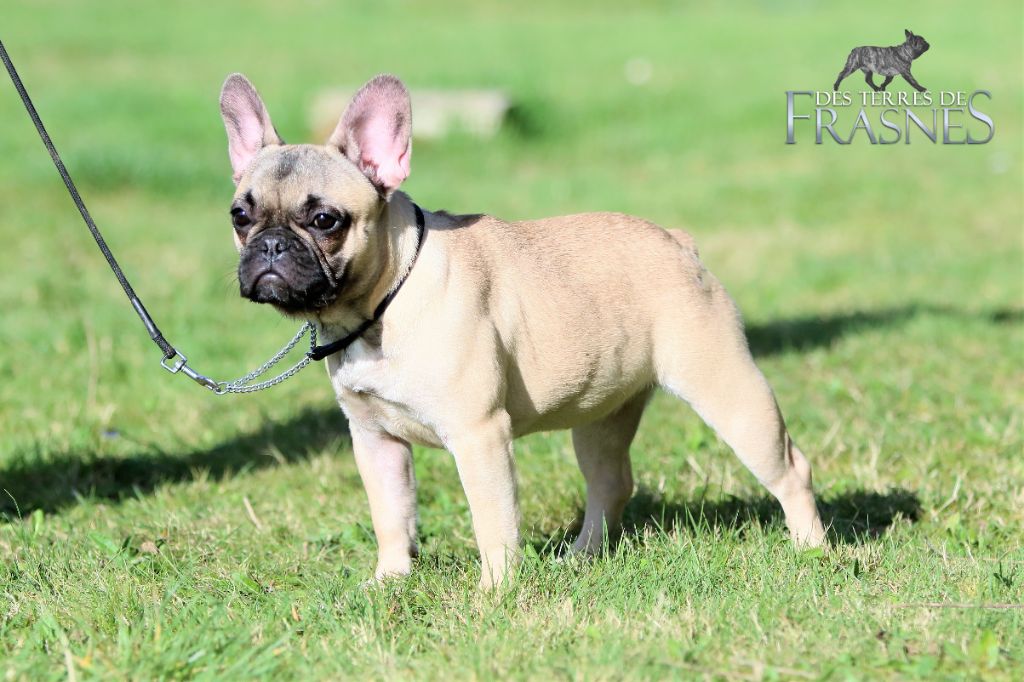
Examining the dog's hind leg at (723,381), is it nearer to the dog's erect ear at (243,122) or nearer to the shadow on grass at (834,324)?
the dog's erect ear at (243,122)

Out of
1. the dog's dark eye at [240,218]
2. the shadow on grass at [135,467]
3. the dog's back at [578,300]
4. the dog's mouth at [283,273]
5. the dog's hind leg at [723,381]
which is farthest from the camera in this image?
the shadow on grass at [135,467]

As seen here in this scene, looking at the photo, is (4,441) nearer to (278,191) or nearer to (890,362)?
(278,191)

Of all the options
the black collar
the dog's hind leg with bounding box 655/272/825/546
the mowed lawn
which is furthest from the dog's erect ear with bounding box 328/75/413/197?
the mowed lawn

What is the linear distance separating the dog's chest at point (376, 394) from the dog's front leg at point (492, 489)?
17cm

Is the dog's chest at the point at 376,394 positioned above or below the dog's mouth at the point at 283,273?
below

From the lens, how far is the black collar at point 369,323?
155 inches

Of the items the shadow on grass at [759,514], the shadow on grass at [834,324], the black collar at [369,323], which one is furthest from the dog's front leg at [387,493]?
the shadow on grass at [834,324]

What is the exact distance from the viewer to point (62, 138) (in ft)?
46.0

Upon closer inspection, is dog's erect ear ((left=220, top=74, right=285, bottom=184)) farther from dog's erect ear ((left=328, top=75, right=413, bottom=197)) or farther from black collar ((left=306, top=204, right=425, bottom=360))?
black collar ((left=306, top=204, right=425, bottom=360))

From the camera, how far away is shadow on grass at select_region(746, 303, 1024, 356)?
781 centimetres

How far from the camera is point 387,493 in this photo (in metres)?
4.39

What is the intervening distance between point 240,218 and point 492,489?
1196 mm

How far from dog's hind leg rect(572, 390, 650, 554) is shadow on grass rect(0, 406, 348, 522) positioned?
1683 mm

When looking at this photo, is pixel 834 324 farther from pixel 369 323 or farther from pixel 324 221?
pixel 324 221
